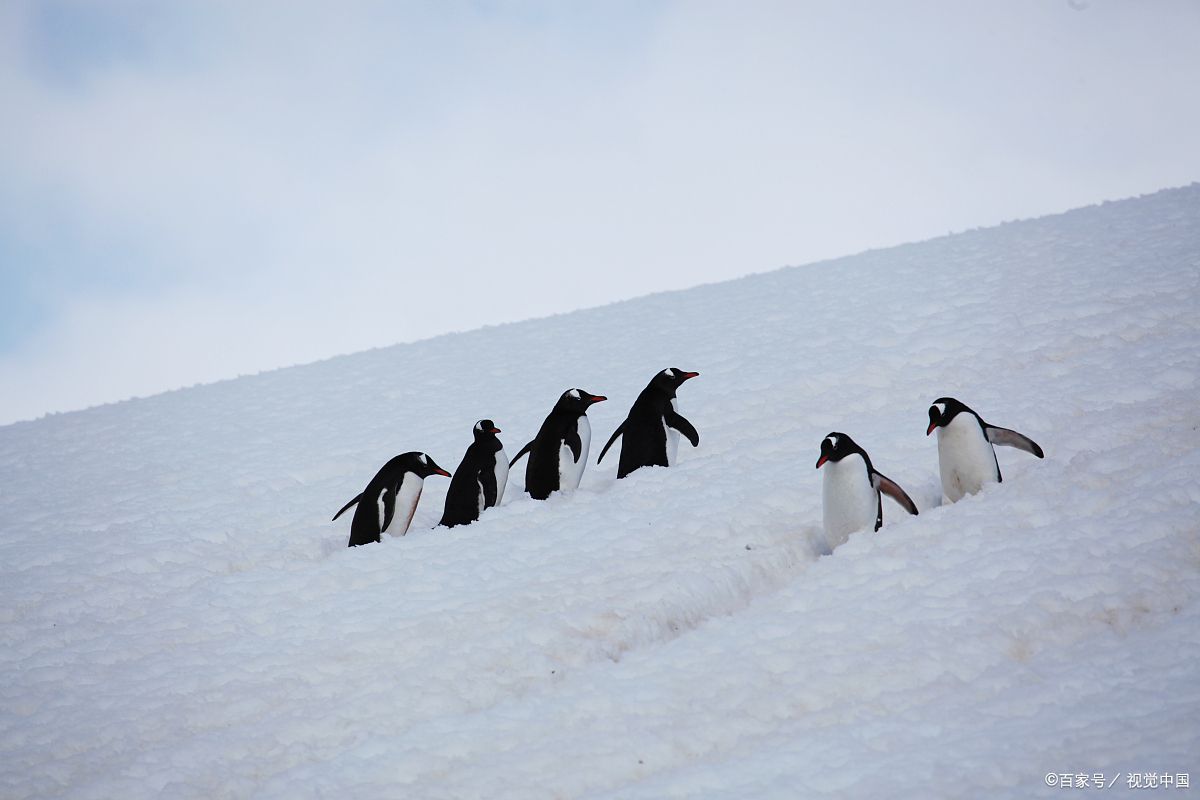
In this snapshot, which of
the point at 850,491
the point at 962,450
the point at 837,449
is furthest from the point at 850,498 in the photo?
the point at 962,450

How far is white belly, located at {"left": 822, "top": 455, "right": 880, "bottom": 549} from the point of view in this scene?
4.24 metres

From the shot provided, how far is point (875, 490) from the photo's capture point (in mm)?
4301

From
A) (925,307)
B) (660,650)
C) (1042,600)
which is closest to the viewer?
(1042,600)

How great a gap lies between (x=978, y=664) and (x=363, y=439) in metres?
6.99

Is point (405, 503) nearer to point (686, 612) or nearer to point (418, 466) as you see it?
point (418, 466)

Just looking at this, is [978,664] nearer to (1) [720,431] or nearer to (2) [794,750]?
(2) [794,750]

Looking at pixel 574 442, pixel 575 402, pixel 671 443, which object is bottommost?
pixel 671 443

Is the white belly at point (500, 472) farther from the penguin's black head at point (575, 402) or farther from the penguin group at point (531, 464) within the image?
the penguin's black head at point (575, 402)

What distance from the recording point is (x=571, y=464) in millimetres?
5695

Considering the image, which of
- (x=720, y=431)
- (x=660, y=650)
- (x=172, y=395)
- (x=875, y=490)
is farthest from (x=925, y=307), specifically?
(x=172, y=395)

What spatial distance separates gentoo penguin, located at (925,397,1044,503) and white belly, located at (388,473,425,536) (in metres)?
3.34

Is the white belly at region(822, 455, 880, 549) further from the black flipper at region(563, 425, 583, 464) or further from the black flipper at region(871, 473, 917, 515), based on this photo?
the black flipper at region(563, 425, 583, 464)

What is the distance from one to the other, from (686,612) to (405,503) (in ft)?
7.79

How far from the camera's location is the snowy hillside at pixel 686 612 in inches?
110
